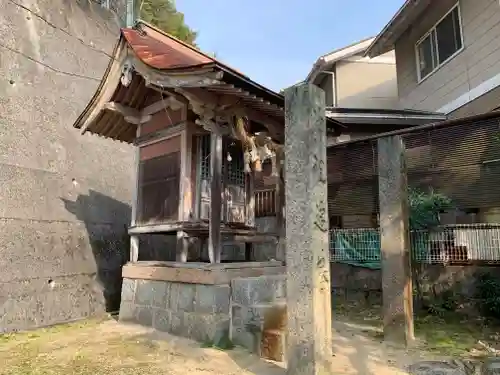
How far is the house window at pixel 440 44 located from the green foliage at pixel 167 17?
10.2 metres

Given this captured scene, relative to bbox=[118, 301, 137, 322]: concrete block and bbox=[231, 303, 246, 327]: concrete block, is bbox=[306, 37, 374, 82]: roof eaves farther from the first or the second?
bbox=[231, 303, 246, 327]: concrete block

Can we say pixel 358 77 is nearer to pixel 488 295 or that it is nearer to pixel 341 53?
pixel 341 53

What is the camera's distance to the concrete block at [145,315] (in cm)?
729

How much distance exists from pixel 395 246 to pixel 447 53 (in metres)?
8.24

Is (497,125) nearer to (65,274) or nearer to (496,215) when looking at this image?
(496,215)

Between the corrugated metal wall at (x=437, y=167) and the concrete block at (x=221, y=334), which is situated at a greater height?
the corrugated metal wall at (x=437, y=167)

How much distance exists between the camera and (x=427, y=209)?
796cm

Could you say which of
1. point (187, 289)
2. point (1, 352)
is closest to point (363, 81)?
point (187, 289)

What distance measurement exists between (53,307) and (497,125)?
9821mm

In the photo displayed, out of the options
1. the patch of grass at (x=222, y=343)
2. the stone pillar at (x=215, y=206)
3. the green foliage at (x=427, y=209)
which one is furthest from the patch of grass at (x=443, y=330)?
the stone pillar at (x=215, y=206)

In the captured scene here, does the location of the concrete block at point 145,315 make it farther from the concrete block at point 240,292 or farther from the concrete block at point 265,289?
the concrete block at point 265,289

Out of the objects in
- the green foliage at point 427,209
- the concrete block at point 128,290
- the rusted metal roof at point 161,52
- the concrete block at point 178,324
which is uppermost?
the rusted metal roof at point 161,52

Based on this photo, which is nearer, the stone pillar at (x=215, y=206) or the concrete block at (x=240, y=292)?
the concrete block at (x=240, y=292)

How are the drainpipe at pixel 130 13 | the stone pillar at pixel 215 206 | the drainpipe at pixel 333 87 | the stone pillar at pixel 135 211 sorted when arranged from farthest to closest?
1. the drainpipe at pixel 333 87
2. the drainpipe at pixel 130 13
3. the stone pillar at pixel 135 211
4. the stone pillar at pixel 215 206
